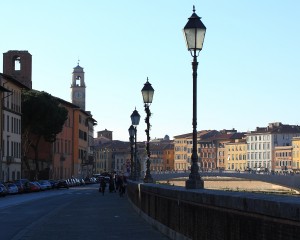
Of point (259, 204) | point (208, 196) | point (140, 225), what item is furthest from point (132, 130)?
point (259, 204)

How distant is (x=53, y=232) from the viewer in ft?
84.9

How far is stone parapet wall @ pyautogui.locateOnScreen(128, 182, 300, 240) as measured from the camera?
31.9ft

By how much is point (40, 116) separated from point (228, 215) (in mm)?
95817

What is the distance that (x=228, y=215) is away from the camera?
12.7m

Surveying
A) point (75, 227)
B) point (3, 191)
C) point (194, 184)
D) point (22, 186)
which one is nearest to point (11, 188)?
point (3, 191)

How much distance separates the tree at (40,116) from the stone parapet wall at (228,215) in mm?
84091

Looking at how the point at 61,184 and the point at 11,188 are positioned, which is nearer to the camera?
the point at 11,188

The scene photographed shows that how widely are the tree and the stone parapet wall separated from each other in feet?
276

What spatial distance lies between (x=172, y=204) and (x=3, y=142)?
78.3 meters

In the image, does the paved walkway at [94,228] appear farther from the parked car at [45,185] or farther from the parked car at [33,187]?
the parked car at [45,185]

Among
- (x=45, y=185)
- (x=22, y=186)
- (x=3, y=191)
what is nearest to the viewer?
(x=3, y=191)

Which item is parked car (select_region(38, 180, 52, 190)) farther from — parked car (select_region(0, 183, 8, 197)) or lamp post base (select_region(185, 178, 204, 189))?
lamp post base (select_region(185, 178, 204, 189))

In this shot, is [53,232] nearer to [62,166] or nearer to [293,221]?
[293,221]

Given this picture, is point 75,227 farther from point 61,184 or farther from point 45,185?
point 61,184
